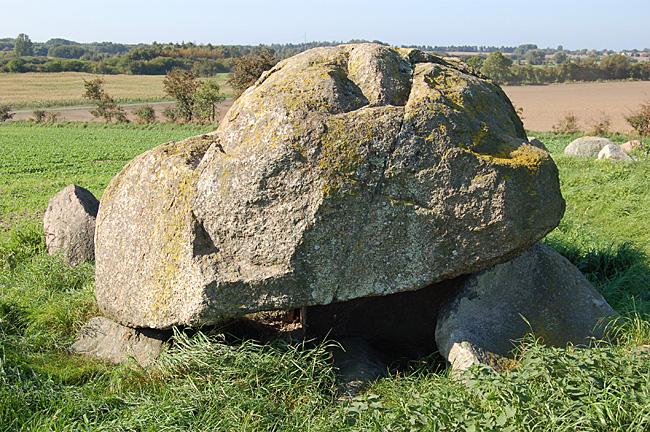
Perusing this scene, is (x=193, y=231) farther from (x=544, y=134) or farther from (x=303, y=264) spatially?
(x=544, y=134)

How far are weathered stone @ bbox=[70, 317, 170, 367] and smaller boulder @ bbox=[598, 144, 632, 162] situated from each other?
44.1 ft

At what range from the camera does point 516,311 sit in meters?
4.70

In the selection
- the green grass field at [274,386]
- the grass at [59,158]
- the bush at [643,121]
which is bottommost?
the grass at [59,158]

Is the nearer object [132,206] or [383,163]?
[383,163]

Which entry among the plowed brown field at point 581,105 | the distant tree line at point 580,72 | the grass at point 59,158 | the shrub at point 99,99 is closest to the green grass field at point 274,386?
the grass at point 59,158

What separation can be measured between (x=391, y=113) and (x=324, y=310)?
7.28 ft

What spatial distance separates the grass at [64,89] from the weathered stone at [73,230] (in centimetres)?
5511

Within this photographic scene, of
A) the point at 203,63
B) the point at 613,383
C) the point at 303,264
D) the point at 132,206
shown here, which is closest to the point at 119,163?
the point at 132,206

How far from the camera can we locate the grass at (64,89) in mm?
66125

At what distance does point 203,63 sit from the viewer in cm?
9625

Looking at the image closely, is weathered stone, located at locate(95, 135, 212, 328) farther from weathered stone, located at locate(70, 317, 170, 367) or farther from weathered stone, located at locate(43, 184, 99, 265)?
weathered stone, located at locate(43, 184, 99, 265)

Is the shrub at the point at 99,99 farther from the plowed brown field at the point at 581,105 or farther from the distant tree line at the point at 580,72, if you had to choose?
the distant tree line at the point at 580,72

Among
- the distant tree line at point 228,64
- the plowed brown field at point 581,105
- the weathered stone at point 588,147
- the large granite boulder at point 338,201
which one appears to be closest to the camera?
the large granite boulder at point 338,201

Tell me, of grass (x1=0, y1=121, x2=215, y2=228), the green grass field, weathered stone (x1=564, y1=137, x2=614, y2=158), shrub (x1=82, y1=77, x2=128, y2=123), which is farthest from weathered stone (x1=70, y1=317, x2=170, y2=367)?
shrub (x1=82, y1=77, x2=128, y2=123)
